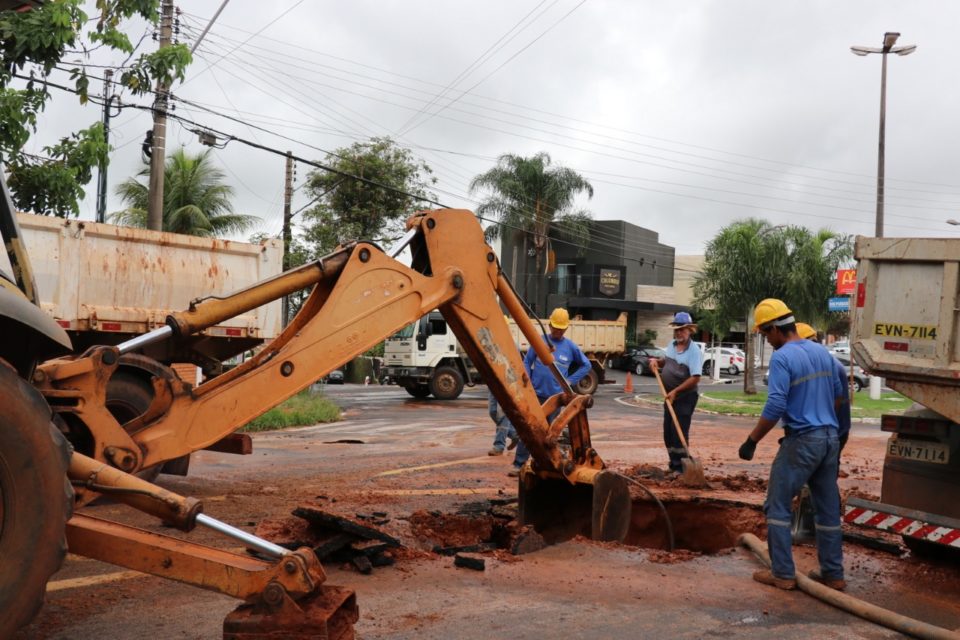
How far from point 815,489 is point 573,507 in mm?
2051

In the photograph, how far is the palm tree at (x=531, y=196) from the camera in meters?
43.4

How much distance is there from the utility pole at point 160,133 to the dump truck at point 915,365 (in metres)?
13.9

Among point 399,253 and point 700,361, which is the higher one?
point 399,253

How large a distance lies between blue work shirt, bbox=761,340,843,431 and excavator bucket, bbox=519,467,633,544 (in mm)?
1536

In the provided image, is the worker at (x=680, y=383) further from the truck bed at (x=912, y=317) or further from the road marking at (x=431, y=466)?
the truck bed at (x=912, y=317)

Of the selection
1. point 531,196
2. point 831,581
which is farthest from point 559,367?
point 531,196

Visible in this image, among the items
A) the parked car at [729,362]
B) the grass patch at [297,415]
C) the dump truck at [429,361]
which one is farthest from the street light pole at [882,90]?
the parked car at [729,362]

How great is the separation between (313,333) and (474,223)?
155cm

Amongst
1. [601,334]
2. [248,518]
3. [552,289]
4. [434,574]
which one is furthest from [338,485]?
[552,289]

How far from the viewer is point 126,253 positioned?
37.1 ft

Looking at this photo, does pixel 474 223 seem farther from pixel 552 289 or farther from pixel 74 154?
pixel 552 289

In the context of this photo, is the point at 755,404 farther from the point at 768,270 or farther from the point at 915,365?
the point at 915,365

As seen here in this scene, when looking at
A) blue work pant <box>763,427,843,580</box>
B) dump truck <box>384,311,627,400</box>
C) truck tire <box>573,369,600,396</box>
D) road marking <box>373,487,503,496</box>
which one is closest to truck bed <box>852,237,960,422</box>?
blue work pant <box>763,427,843,580</box>

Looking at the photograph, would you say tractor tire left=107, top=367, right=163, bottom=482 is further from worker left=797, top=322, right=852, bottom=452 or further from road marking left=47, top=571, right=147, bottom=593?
worker left=797, top=322, right=852, bottom=452
